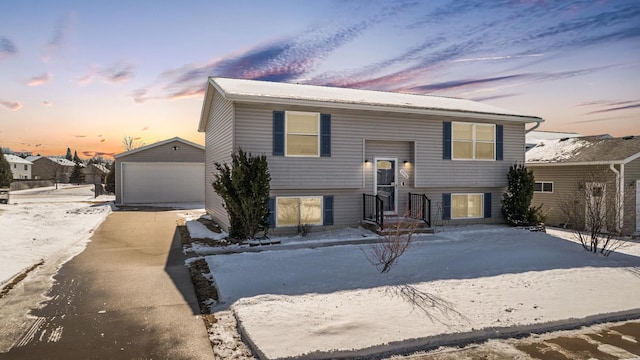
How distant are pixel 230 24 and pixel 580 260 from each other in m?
11.9

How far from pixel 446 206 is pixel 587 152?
8.81 metres

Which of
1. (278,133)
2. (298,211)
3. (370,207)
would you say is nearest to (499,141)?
(370,207)

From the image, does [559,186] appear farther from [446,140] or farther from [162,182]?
[162,182]

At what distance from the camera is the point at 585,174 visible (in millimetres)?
16625

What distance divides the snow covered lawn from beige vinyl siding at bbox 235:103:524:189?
279 cm

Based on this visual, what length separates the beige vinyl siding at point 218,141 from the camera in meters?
12.0

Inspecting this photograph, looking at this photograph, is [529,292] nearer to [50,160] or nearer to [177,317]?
[177,317]

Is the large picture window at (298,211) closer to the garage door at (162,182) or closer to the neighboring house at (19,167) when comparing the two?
the garage door at (162,182)

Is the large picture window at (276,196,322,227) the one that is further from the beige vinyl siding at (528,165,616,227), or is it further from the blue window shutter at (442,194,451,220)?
the beige vinyl siding at (528,165,616,227)

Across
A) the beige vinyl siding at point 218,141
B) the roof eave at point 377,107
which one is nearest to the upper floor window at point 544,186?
the roof eave at point 377,107

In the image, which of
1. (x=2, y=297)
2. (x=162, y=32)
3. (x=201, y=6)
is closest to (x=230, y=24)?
(x=201, y=6)

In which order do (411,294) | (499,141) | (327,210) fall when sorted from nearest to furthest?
(411,294), (327,210), (499,141)

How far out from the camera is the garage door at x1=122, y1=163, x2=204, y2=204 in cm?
2289

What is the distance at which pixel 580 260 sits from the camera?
355 inches
